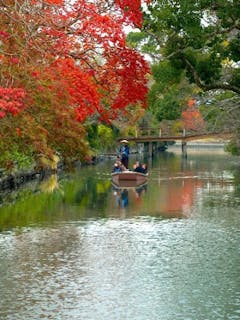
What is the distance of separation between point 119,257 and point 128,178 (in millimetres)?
28597

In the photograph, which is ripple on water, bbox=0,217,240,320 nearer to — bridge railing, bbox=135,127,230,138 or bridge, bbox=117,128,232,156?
bridge, bbox=117,128,232,156

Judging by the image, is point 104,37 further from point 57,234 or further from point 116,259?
point 116,259

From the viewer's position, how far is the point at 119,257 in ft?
74.1

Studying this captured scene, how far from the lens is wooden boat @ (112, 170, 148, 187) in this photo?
166 ft

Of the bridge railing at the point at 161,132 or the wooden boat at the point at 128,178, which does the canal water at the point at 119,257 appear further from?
the bridge railing at the point at 161,132

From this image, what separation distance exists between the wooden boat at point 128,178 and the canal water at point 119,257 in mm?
8227

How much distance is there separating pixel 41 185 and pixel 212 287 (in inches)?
1261

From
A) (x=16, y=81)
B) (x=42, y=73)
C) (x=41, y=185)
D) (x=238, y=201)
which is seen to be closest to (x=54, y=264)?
(x=16, y=81)

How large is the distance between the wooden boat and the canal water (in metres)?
8.23

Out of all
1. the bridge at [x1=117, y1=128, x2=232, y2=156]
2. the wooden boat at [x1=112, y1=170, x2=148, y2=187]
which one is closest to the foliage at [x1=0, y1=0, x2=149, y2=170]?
the wooden boat at [x1=112, y1=170, x2=148, y2=187]

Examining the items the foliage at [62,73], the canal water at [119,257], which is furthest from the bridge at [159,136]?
the foliage at [62,73]

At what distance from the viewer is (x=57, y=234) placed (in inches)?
1083

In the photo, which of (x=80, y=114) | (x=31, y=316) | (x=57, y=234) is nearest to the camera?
(x=31, y=316)

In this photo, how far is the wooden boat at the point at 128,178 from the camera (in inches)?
1996
